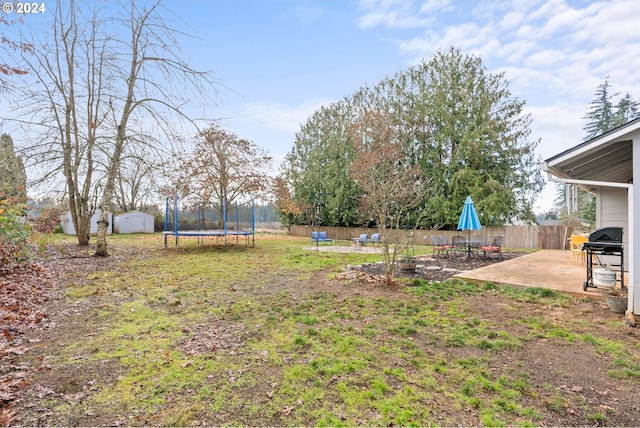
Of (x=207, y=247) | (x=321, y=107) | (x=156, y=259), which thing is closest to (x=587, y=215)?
(x=321, y=107)

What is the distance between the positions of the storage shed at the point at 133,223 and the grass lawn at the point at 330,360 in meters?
23.0

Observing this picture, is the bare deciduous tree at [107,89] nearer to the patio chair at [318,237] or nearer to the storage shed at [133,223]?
the patio chair at [318,237]

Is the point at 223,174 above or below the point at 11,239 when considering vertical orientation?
above

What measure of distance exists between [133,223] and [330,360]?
2825cm

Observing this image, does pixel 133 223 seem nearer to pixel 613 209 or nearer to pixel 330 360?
pixel 330 360

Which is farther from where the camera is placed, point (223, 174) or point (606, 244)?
point (223, 174)

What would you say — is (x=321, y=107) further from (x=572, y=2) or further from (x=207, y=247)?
(x=572, y=2)

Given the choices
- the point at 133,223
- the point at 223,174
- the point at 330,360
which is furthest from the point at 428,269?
the point at 133,223

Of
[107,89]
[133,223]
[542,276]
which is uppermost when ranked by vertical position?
[107,89]

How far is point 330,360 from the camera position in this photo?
3.41 metres

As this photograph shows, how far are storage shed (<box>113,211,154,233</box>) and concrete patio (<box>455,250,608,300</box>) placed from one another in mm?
26738

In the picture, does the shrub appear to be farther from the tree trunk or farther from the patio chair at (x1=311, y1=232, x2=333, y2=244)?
the patio chair at (x1=311, y1=232, x2=333, y2=244)

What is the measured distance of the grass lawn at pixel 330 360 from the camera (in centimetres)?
253

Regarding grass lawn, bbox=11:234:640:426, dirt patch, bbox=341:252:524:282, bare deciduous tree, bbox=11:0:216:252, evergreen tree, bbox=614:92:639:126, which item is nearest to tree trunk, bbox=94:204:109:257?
bare deciduous tree, bbox=11:0:216:252
